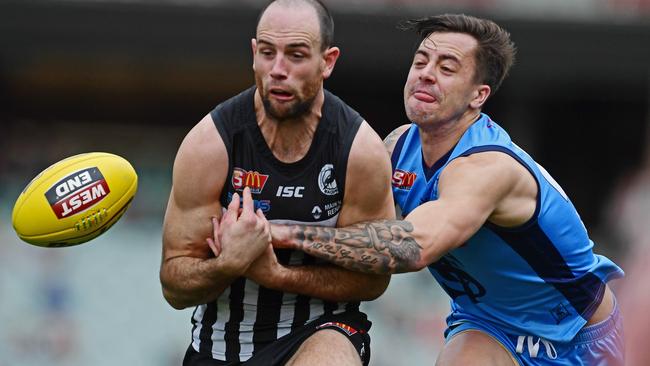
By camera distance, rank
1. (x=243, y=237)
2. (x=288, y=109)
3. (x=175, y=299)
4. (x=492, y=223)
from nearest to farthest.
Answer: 1. (x=243, y=237)
2. (x=288, y=109)
3. (x=175, y=299)
4. (x=492, y=223)

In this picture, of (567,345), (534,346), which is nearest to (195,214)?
(534,346)

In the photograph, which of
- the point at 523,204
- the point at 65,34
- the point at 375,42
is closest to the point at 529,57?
the point at 375,42

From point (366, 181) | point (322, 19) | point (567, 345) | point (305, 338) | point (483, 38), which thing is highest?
point (322, 19)

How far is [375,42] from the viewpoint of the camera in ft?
46.3

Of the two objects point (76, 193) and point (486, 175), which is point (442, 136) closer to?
point (486, 175)

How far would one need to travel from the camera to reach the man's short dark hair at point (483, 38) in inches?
249

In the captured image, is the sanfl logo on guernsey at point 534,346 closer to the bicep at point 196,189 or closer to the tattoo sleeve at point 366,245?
the tattoo sleeve at point 366,245

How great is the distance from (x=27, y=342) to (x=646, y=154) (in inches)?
355

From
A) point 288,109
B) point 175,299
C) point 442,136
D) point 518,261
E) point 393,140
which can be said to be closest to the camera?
point 288,109

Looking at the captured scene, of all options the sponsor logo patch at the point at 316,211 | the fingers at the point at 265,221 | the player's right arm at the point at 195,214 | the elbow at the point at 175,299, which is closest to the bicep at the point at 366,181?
the sponsor logo patch at the point at 316,211

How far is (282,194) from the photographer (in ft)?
18.5

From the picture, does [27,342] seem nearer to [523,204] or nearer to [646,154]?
[523,204]

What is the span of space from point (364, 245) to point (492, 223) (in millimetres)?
788

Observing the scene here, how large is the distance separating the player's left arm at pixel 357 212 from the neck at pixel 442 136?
593mm
